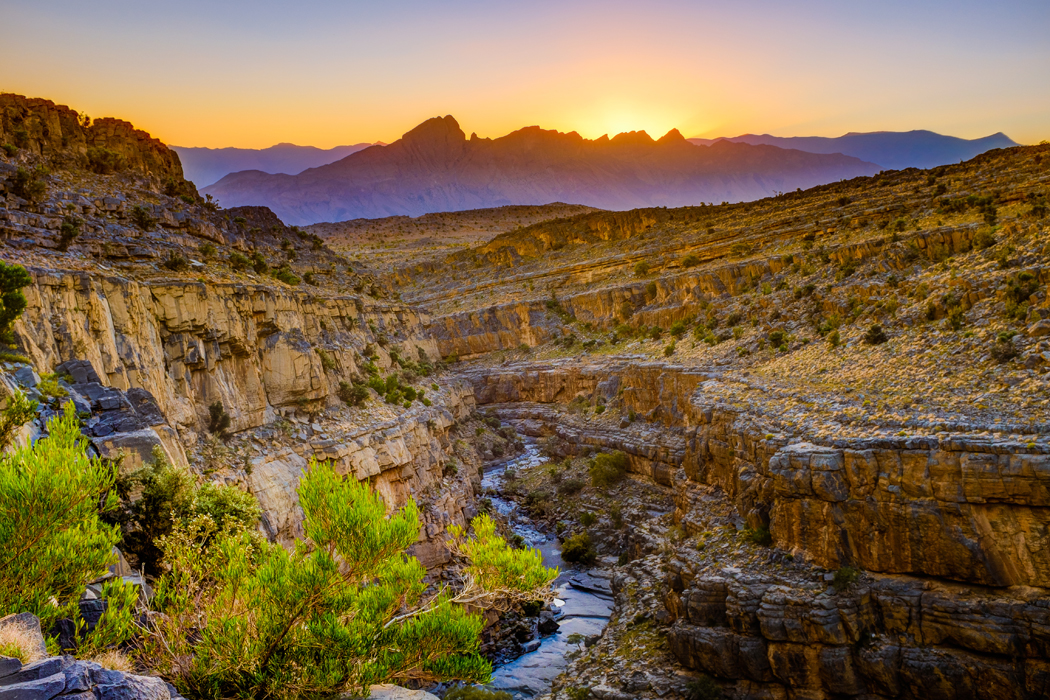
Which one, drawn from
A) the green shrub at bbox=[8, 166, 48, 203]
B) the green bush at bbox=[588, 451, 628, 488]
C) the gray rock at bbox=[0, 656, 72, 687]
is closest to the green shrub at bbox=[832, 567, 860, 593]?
the gray rock at bbox=[0, 656, 72, 687]

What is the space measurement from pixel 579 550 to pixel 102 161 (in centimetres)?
3196

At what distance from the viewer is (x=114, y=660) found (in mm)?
9039

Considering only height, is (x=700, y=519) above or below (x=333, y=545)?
below

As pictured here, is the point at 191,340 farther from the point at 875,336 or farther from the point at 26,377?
the point at 875,336

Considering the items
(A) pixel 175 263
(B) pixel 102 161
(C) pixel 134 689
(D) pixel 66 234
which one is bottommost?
(C) pixel 134 689

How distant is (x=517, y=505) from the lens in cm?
4119

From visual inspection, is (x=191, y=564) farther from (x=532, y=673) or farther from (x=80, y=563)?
(x=532, y=673)

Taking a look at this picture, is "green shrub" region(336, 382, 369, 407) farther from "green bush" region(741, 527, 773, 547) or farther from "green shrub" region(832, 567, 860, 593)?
"green shrub" region(832, 567, 860, 593)

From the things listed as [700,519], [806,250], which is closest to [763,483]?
[700,519]

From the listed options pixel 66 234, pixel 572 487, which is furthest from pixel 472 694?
pixel 66 234

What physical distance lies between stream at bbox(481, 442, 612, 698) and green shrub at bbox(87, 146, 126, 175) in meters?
28.9

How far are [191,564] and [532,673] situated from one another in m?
15.7

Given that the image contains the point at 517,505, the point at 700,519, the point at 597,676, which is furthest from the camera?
the point at 517,505

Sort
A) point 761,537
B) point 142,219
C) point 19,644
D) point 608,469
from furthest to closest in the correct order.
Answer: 1. point 608,469
2. point 142,219
3. point 761,537
4. point 19,644
